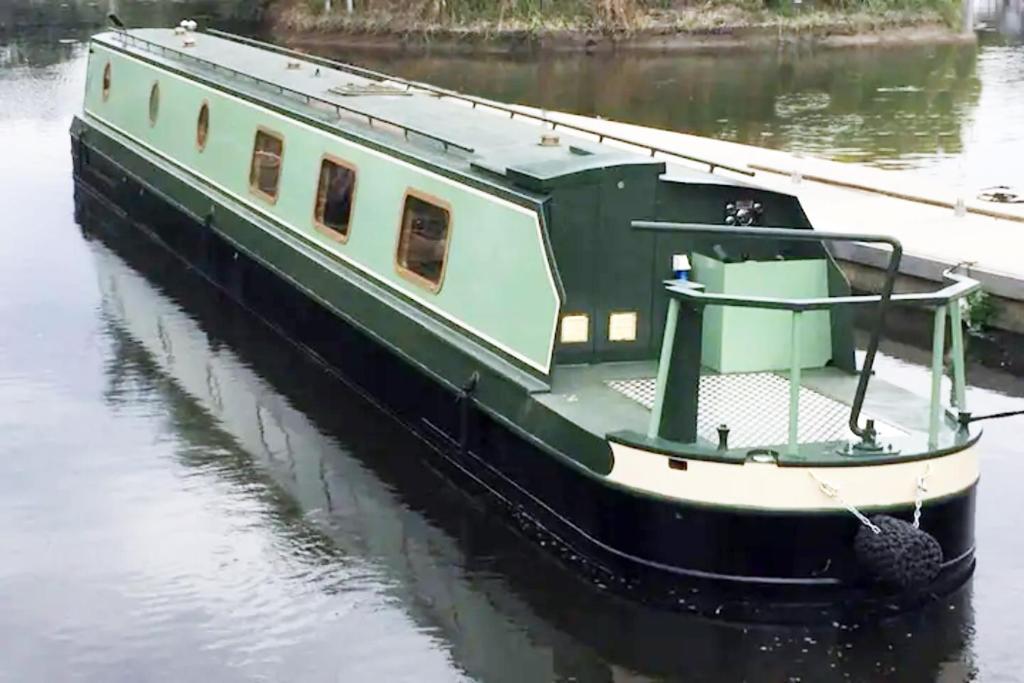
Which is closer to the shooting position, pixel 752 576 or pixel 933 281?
pixel 752 576

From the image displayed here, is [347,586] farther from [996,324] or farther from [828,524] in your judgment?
[996,324]

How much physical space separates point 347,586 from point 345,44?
125ft

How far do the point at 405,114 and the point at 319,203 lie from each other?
41.4 inches

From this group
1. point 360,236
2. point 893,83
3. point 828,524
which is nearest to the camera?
point 828,524

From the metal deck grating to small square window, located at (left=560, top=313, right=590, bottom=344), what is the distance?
0.43m

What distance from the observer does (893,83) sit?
37.8 m

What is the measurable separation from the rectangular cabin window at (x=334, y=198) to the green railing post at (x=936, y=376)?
5.66 metres

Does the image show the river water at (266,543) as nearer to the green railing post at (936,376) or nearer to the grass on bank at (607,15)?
the green railing post at (936,376)

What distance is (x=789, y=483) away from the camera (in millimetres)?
8477

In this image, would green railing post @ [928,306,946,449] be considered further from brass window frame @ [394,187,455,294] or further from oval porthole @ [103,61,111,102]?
oval porthole @ [103,61,111,102]

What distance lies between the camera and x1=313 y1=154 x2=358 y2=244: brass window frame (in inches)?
513

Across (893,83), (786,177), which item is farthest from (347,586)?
(893,83)

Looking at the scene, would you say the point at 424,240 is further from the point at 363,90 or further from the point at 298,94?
the point at 298,94

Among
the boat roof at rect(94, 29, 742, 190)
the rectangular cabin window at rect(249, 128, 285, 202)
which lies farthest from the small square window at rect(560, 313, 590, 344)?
the rectangular cabin window at rect(249, 128, 285, 202)
